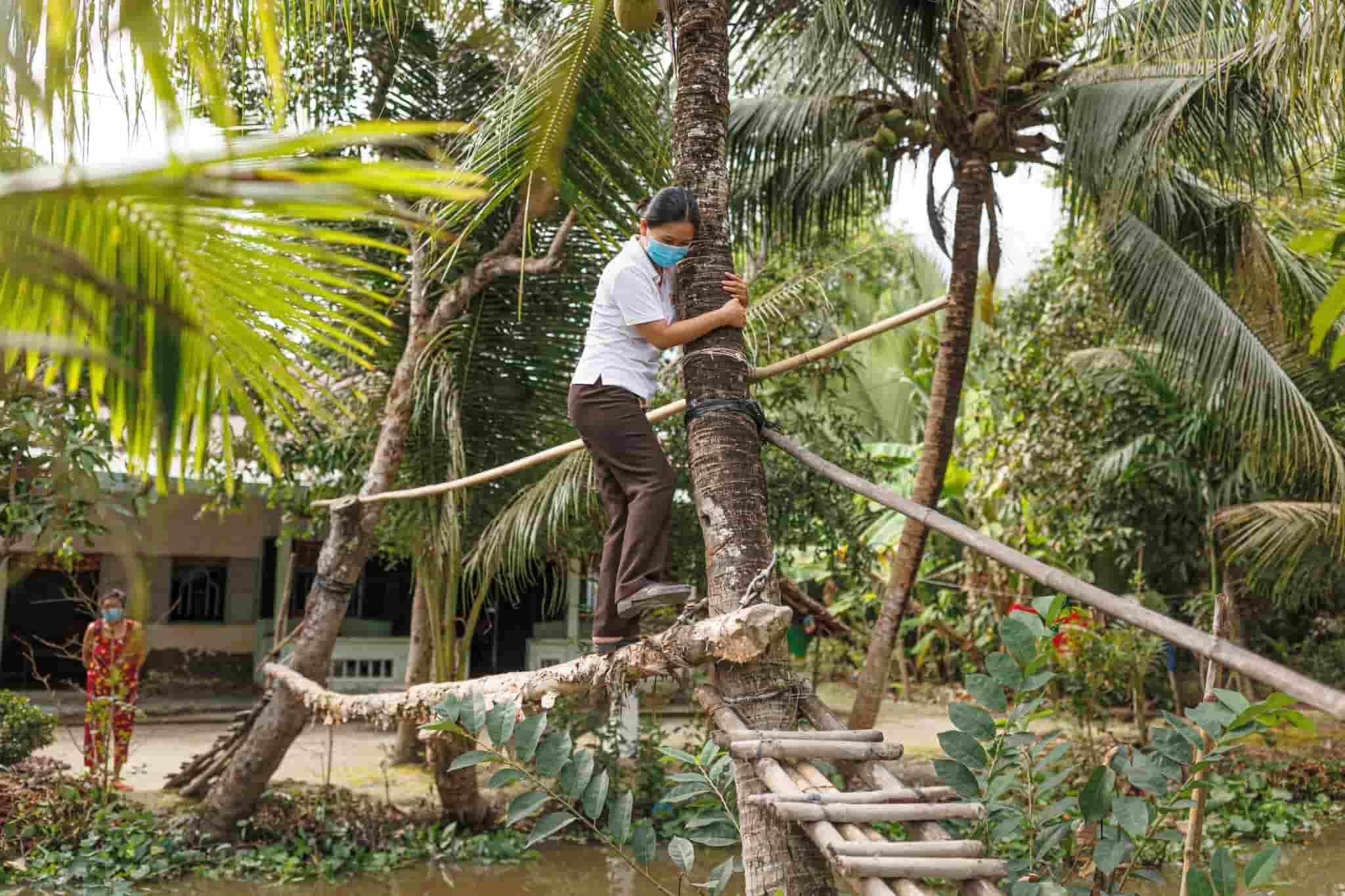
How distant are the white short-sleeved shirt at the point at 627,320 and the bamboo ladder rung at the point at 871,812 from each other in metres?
1.33

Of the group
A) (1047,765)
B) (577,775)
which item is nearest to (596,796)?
(577,775)

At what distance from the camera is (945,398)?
259 inches

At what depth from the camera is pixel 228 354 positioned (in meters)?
0.98

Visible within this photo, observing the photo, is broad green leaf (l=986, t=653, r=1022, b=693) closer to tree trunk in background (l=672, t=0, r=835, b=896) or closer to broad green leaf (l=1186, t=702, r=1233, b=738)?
broad green leaf (l=1186, t=702, r=1233, b=738)

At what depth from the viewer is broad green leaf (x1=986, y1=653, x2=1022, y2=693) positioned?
6.93 feet

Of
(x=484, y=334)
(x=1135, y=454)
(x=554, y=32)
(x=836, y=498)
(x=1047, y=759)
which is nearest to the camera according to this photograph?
(x=1047, y=759)

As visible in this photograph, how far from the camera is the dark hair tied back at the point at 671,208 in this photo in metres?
2.92

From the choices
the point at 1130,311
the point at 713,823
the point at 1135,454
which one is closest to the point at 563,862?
the point at 713,823

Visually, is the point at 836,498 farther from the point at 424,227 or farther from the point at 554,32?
the point at 424,227

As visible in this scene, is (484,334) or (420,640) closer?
(484,334)

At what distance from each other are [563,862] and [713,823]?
4880 millimetres

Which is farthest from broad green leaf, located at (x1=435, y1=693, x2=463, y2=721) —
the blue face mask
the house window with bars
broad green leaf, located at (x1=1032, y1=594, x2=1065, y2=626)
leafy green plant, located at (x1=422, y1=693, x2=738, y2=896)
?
the house window with bars

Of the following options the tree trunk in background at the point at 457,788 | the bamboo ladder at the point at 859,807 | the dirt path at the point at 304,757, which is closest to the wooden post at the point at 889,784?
the bamboo ladder at the point at 859,807

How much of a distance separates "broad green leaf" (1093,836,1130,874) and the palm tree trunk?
14.3 feet
